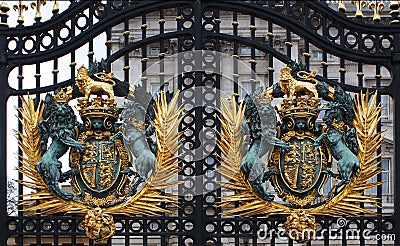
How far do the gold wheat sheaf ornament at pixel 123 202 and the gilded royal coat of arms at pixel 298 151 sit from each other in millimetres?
481

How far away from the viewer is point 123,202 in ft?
27.2

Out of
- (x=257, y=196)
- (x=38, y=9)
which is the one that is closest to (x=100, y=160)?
(x=257, y=196)

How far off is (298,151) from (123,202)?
1.69 m

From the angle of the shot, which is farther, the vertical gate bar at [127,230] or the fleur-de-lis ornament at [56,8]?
the fleur-de-lis ornament at [56,8]

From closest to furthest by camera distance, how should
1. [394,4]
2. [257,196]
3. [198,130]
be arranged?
[257,196], [198,130], [394,4]

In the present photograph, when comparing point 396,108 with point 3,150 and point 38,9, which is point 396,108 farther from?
point 3,150

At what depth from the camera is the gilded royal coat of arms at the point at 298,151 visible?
326 inches

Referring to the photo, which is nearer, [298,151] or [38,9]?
[298,151]

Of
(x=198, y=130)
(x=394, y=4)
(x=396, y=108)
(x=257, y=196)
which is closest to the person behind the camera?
(x=257, y=196)

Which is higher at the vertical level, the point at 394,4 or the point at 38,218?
the point at 394,4
